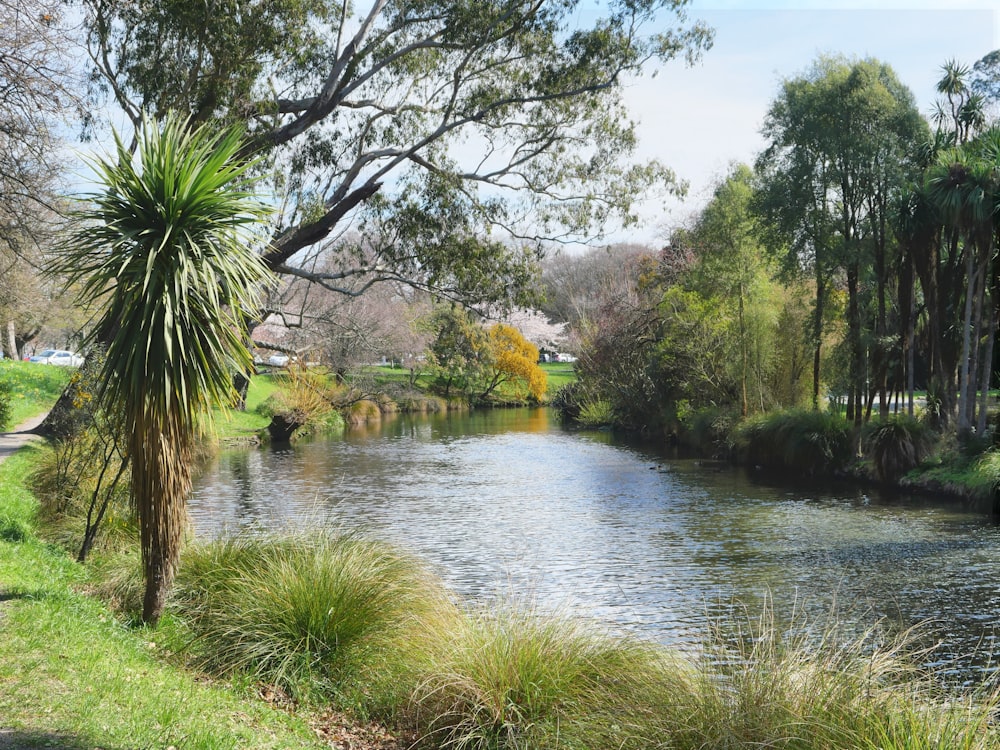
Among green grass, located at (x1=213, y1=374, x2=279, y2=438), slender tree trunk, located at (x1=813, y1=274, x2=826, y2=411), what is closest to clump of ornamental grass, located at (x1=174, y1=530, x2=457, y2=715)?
slender tree trunk, located at (x1=813, y1=274, x2=826, y2=411)

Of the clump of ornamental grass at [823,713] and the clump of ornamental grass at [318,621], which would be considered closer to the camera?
the clump of ornamental grass at [823,713]

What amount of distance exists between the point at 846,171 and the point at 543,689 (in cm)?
2376

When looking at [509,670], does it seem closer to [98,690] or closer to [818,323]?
[98,690]

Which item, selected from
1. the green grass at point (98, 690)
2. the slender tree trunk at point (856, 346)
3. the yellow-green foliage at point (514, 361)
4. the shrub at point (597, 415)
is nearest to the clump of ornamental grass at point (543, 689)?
the green grass at point (98, 690)

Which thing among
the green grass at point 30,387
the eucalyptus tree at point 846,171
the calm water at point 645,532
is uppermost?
the eucalyptus tree at point 846,171

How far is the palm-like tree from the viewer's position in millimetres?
8328

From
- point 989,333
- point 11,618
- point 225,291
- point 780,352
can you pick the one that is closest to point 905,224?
point 989,333

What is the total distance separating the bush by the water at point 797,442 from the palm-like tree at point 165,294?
21.5 meters

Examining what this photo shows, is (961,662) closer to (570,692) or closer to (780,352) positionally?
(570,692)

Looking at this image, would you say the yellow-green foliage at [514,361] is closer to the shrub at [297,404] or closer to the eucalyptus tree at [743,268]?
the shrub at [297,404]

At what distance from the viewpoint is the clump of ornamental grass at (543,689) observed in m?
6.52

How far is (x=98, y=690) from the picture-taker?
618 centimetres

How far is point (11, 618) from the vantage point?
24.7 feet

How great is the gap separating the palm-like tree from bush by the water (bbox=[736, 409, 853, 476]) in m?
21.5
